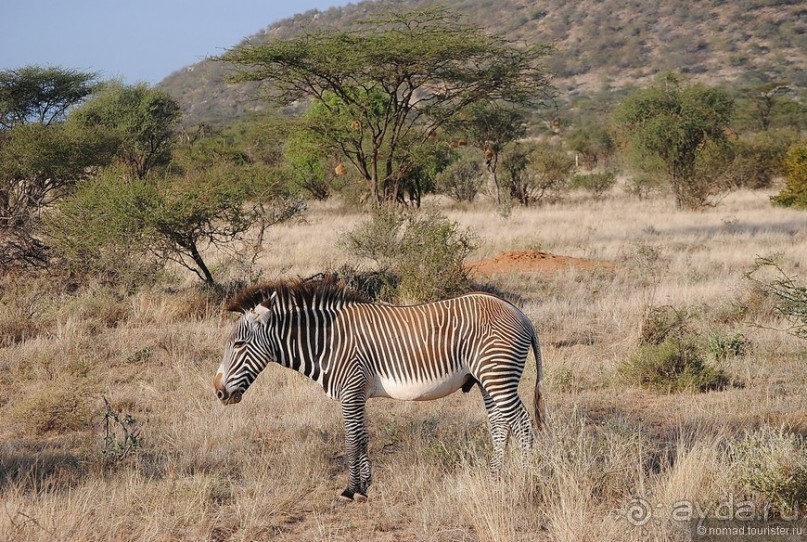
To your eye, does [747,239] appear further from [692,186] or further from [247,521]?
[247,521]

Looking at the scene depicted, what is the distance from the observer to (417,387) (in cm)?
584

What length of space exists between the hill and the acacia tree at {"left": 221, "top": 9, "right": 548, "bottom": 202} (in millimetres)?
63831

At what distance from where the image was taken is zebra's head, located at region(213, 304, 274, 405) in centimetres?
576

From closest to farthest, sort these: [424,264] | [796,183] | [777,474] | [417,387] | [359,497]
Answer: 1. [777,474]
2. [359,497]
3. [417,387]
4. [424,264]
5. [796,183]

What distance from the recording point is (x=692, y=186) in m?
26.3

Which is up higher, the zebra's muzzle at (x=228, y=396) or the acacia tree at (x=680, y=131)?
the zebra's muzzle at (x=228, y=396)

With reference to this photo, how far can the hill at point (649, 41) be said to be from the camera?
8788cm

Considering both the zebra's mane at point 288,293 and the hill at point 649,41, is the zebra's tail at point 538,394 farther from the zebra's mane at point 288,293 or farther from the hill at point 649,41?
the hill at point 649,41

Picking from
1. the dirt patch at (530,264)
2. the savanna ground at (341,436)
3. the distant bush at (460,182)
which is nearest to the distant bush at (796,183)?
the distant bush at (460,182)

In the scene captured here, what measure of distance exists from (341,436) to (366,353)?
58.9 inches

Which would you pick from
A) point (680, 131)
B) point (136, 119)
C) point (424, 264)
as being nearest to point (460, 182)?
point (680, 131)

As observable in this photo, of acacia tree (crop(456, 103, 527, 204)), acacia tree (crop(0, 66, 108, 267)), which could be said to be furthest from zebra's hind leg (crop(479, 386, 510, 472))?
acacia tree (crop(456, 103, 527, 204))

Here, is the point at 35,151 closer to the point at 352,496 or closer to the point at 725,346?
the point at 725,346

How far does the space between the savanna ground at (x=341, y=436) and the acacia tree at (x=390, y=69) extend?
6.84 m
